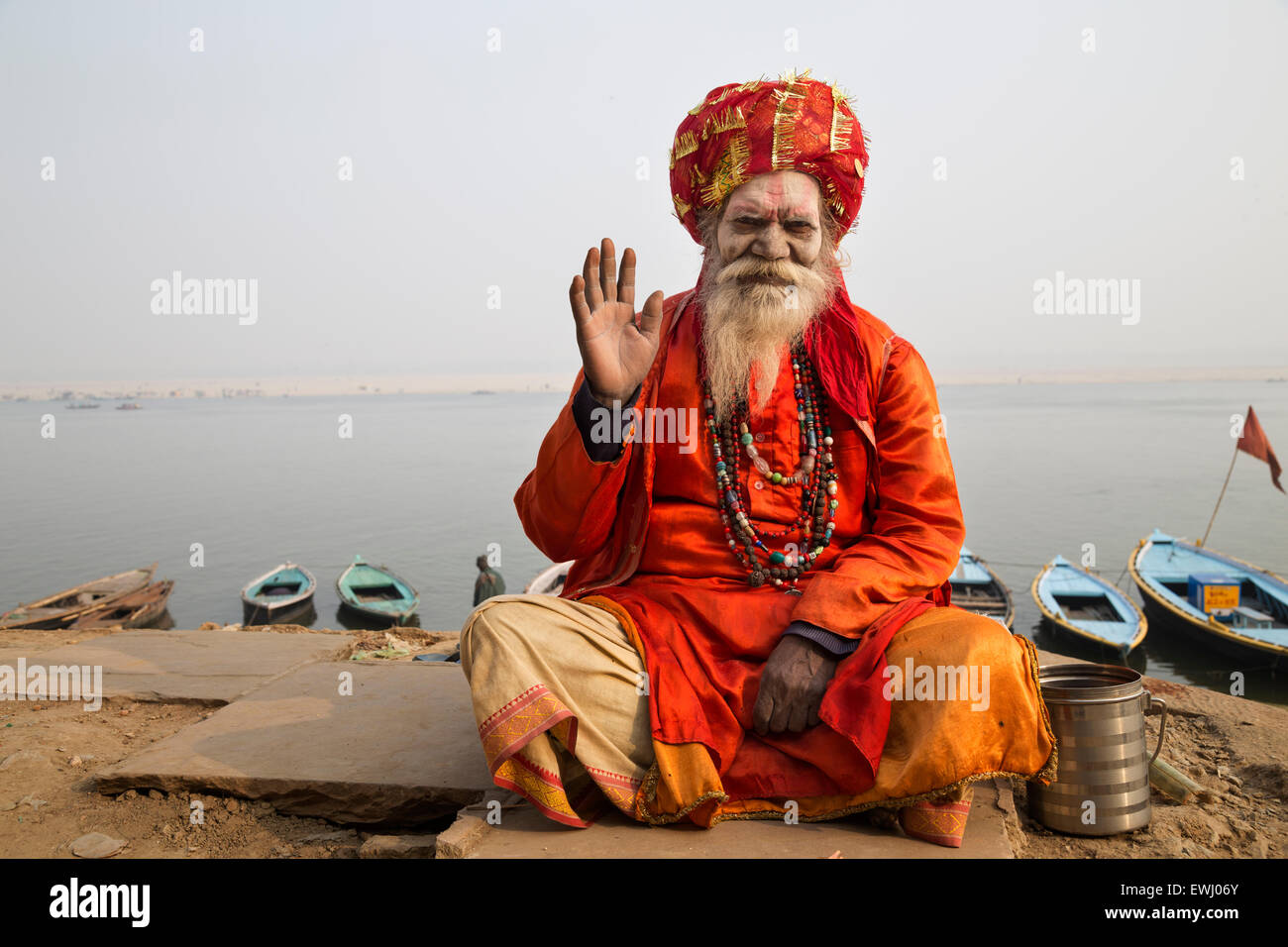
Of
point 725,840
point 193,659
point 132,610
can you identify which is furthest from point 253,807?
point 132,610

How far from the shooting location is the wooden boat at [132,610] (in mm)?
15453

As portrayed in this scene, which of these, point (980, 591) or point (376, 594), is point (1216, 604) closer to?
point (980, 591)

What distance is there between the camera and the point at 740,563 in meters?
2.94

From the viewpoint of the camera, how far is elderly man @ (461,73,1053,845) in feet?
7.95

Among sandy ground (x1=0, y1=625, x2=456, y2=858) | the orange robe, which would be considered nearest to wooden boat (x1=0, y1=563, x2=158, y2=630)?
sandy ground (x1=0, y1=625, x2=456, y2=858)

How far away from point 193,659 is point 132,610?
45.9 feet

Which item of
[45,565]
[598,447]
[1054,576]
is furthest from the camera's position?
[45,565]

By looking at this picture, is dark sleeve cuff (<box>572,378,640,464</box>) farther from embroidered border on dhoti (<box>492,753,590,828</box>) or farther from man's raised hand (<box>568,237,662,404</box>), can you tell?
embroidered border on dhoti (<box>492,753,590,828</box>)

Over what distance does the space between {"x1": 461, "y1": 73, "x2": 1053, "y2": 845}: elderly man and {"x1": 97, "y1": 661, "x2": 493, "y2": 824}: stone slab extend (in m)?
0.68

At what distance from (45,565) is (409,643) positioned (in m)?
26.3

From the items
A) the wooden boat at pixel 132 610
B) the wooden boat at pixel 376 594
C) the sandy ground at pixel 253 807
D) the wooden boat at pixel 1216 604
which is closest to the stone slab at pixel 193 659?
the sandy ground at pixel 253 807

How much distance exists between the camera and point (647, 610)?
2.79 meters

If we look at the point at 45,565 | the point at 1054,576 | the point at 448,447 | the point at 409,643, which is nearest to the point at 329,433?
the point at 448,447

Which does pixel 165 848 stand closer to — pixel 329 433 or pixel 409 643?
pixel 409 643
